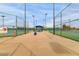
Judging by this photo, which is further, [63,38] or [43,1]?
[63,38]

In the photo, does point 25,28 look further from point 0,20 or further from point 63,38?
point 63,38

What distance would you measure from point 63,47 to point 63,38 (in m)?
0.25

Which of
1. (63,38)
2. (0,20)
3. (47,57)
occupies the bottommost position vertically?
(47,57)

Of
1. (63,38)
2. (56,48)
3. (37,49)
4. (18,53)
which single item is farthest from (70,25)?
(18,53)

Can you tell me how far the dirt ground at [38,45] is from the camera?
14.5 ft

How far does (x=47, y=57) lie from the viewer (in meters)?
4.34

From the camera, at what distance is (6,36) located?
461 centimetres

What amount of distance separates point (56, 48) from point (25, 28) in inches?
31.8

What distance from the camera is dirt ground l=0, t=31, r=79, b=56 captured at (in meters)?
4.41

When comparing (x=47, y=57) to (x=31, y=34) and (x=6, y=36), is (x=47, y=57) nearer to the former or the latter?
(x=31, y=34)

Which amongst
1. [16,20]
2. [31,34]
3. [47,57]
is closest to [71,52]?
[47,57]

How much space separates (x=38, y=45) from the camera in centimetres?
452

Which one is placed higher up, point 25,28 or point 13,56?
point 25,28

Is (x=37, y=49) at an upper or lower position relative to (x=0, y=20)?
lower
